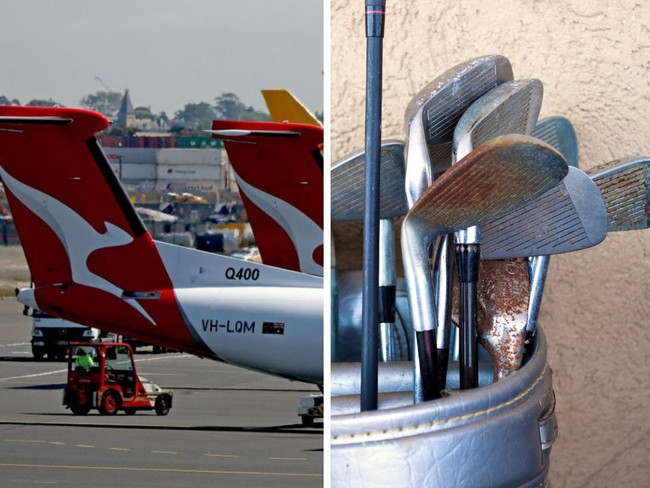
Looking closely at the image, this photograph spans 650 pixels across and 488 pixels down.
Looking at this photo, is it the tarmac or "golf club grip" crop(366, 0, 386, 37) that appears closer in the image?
"golf club grip" crop(366, 0, 386, 37)

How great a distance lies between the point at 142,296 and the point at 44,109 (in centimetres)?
46

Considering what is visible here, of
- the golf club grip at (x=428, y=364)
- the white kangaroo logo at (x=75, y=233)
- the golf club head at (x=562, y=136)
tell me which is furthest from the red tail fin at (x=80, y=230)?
the golf club grip at (x=428, y=364)

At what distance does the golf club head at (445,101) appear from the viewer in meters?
0.96

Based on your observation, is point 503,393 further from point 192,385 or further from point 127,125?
point 192,385

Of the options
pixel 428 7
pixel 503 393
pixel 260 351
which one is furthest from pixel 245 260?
pixel 503 393

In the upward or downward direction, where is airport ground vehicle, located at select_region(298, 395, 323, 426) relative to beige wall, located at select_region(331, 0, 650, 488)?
downward

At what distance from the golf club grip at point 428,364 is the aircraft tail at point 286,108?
734mm

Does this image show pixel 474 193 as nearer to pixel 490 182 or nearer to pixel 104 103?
pixel 490 182

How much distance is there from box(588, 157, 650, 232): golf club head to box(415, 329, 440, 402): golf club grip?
0.31m

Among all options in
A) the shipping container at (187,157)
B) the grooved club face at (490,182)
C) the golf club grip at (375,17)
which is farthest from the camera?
the shipping container at (187,157)

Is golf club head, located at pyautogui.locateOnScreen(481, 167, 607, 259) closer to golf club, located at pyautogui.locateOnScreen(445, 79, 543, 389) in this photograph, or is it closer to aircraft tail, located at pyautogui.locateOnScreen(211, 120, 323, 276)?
golf club, located at pyautogui.locateOnScreen(445, 79, 543, 389)

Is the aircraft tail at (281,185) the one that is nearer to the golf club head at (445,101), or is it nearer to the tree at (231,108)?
the tree at (231,108)

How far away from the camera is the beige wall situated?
1415mm

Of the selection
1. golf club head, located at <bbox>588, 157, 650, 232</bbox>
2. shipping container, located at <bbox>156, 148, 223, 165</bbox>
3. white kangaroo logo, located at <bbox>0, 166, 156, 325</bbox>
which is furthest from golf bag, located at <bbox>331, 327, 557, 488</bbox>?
white kangaroo logo, located at <bbox>0, 166, 156, 325</bbox>
